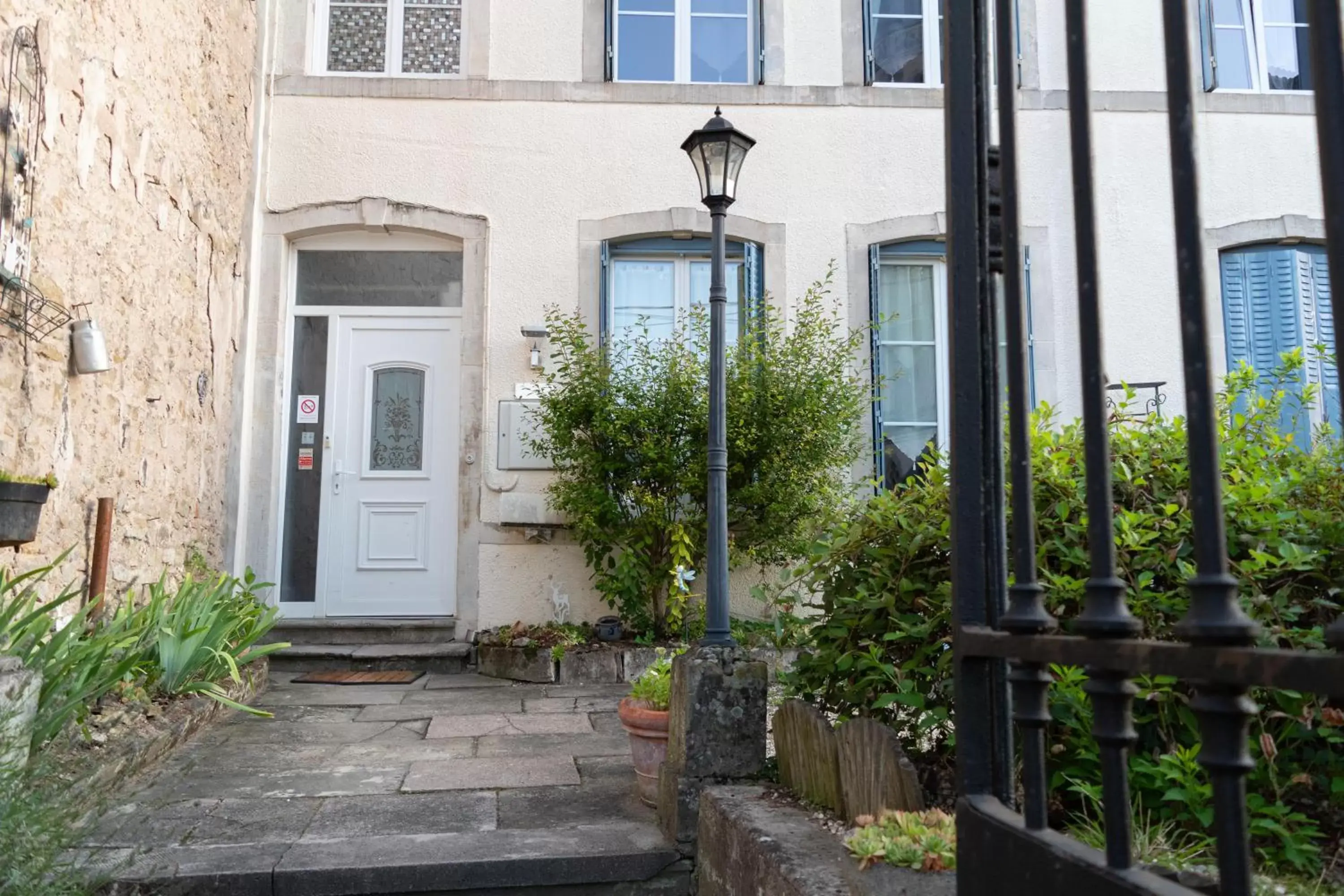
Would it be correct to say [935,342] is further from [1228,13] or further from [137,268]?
[137,268]

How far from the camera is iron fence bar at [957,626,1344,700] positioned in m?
0.70

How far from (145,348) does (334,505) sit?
1.96 metres

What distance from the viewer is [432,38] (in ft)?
24.0

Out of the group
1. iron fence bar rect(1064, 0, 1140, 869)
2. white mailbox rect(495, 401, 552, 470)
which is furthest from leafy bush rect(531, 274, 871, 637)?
iron fence bar rect(1064, 0, 1140, 869)

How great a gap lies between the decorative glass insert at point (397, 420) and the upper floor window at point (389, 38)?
220 cm

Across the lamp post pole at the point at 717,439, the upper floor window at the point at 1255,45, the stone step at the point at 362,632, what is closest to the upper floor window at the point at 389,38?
the stone step at the point at 362,632

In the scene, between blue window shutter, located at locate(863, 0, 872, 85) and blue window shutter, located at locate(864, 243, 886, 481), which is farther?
blue window shutter, located at locate(863, 0, 872, 85)

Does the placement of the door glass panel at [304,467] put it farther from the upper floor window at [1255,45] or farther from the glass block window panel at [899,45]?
the upper floor window at [1255,45]

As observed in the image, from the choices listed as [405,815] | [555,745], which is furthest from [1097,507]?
[555,745]

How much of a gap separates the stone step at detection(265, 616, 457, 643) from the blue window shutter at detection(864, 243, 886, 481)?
312 cm

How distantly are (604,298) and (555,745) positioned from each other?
3553mm

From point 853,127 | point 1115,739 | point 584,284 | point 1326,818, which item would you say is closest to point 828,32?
point 853,127

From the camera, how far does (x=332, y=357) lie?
7.10 m

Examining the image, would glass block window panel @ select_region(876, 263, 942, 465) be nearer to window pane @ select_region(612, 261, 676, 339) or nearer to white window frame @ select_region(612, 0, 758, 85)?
window pane @ select_region(612, 261, 676, 339)
